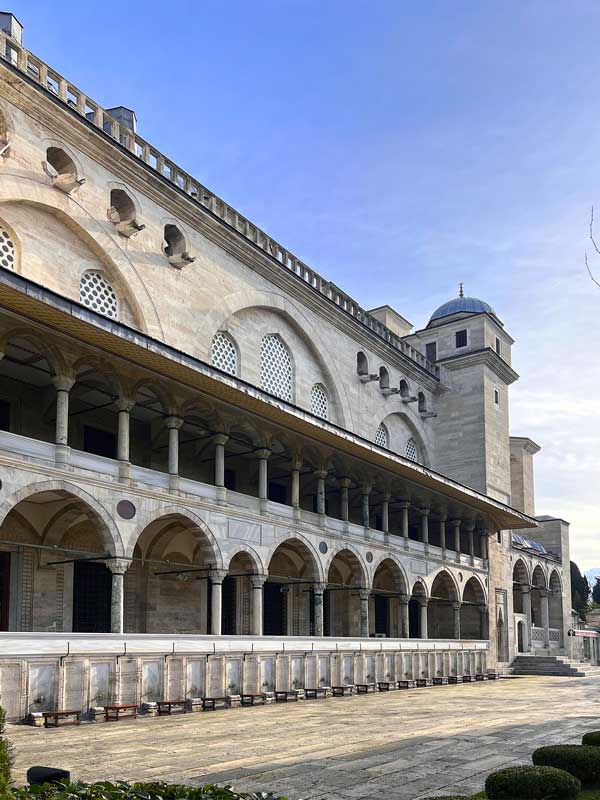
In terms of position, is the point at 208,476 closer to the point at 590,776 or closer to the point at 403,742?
the point at 403,742

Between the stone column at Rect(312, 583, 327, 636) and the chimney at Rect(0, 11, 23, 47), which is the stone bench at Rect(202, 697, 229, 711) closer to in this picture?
the stone column at Rect(312, 583, 327, 636)

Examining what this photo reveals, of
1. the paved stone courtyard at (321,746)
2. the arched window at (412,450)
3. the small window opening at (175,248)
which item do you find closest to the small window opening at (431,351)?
the arched window at (412,450)

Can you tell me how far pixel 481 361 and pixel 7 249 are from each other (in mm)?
27515

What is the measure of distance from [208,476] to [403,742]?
14.6 metres

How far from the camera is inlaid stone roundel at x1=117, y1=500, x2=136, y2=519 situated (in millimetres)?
18297

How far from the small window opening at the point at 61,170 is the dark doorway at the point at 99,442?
6086mm

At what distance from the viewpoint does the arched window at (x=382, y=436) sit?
1443 inches

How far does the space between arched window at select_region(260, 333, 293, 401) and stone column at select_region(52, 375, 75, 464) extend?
11203 millimetres

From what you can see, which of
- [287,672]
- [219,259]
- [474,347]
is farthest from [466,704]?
[474,347]

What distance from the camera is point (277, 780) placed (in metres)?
9.12

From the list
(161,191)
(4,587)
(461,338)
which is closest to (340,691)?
(4,587)

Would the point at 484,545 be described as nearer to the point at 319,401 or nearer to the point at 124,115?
the point at 319,401

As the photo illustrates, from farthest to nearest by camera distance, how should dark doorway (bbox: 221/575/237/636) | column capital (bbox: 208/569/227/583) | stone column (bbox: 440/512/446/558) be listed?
stone column (bbox: 440/512/446/558) → dark doorway (bbox: 221/575/237/636) → column capital (bbox: 208/569/227/583)

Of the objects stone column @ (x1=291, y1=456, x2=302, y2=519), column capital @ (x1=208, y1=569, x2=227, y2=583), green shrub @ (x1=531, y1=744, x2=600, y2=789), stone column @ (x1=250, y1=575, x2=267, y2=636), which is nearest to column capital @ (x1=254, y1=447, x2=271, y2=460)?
stone column @ (x1=291, y1=456, x2=302, y2=519)
